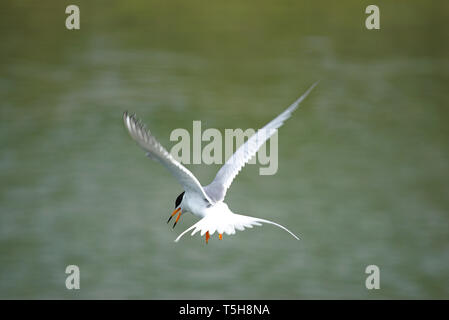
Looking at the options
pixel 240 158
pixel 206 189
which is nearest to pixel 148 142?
pixel 206 189

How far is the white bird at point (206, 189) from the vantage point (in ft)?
10.1

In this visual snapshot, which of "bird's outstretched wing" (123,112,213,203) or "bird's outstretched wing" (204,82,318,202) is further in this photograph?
"bird's outstretched wing" (204,82,318,202)

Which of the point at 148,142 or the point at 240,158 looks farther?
the point at 240,158

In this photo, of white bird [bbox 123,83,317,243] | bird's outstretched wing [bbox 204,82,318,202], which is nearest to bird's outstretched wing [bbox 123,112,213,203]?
white bird [bbox 123,83,317,243]

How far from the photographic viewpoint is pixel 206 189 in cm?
375

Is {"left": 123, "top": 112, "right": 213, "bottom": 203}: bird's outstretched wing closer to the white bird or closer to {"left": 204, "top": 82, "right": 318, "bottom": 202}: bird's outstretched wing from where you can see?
the white bird

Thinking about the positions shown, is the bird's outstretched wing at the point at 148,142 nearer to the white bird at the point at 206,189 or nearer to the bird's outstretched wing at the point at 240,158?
the white bird at the point at 206,189

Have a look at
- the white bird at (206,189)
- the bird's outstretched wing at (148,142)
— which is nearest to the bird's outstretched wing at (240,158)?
the white bird at (206,189)

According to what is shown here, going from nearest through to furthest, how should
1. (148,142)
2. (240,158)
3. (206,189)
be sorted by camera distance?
(148,142) → (206,189) → (240,158)

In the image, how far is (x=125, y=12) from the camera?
8750 millimetres

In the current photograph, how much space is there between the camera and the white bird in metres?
3.07

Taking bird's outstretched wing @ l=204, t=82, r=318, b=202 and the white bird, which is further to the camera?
bird's outstretched wing @ l=204, t=82, r=318, b=202

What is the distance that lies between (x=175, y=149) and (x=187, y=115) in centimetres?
97

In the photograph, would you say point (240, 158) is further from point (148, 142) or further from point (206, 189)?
point (148, 142)
